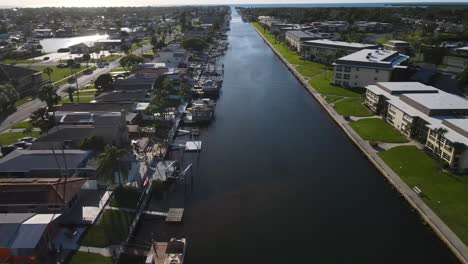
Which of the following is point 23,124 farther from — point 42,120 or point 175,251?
point 175,251

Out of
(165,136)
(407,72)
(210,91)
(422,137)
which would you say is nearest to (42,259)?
(165,136)

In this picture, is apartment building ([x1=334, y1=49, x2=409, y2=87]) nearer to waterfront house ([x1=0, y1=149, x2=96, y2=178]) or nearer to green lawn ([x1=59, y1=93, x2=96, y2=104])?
Result: green lawn ([x1=59, y1=93, x2=96, y2=104])

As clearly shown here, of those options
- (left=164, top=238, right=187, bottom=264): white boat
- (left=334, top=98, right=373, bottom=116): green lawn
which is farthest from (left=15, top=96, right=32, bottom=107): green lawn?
(left=334, top=98, right=373, bottom=116): green lawn

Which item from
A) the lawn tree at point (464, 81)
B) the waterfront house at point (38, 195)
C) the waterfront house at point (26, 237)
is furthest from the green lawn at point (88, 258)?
the lawn tree at point (464, 81)

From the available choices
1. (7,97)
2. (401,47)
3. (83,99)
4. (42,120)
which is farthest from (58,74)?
(401,47)

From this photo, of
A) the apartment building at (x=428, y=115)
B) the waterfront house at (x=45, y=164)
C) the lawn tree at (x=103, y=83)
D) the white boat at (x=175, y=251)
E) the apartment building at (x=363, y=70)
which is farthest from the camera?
the apartment building at (x=363, y=70)

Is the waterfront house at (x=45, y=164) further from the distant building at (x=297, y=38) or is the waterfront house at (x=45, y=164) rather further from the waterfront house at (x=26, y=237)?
the distant building at (x=297, y=38)
